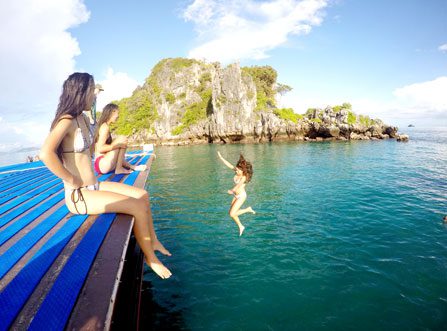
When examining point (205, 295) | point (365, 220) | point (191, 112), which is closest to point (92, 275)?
point (205, 295)

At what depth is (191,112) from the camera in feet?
284

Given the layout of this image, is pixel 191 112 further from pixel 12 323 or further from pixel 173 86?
pixel 12 323

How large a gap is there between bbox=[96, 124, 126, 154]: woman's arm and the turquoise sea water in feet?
14.3

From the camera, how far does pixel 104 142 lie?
7.49m

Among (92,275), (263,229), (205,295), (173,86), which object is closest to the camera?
(92,275)

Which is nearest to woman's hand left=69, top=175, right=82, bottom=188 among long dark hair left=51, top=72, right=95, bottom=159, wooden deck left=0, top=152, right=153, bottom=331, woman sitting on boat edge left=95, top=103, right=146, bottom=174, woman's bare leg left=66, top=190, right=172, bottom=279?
woman's bare leg left=66, top=190, right=172, bottom=279

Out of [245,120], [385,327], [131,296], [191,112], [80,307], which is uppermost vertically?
[191,112]

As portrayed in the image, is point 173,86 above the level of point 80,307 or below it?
above

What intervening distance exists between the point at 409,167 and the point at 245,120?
47593 millimetres

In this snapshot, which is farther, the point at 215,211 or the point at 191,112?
the point at 191,112

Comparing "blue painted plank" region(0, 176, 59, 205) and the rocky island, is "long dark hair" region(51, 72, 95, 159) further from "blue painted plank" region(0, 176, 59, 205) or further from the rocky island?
the rocky island

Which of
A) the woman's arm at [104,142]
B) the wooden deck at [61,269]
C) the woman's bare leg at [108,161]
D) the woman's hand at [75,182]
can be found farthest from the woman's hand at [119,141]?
the woman's hand at [75,182]

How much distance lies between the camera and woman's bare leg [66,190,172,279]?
14.8ft

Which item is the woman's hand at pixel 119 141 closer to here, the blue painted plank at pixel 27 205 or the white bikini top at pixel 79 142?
the blue painted plank at pixel 27 205
